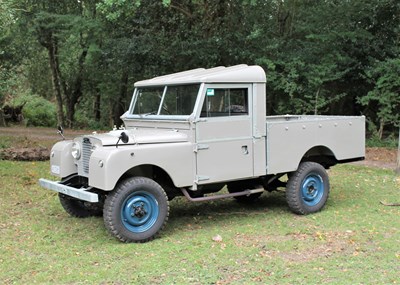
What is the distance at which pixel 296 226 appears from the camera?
22.1 feet

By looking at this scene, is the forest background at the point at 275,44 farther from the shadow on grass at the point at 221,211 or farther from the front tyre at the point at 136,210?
the front tyre at the point at 136,210

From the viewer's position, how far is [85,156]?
6.40m

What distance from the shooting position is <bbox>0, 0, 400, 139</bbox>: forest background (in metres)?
16.6

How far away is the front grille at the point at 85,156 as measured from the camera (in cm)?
634

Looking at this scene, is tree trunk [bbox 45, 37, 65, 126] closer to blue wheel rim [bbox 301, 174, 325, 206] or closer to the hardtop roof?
the hardtop roof

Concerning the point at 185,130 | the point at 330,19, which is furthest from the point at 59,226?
the point at 330,19

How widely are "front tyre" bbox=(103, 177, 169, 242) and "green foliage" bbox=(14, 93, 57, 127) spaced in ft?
73.4

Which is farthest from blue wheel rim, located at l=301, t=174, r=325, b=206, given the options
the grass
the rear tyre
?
the rear tyre

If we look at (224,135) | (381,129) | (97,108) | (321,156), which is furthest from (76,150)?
(97,108)

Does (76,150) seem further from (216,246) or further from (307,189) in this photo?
(307,189)

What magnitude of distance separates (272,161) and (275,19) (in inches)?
514

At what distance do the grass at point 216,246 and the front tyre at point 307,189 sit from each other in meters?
0.15

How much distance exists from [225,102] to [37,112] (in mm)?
22792

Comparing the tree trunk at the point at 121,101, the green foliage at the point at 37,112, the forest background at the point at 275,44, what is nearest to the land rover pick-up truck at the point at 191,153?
the forest background at the point at 275,44
